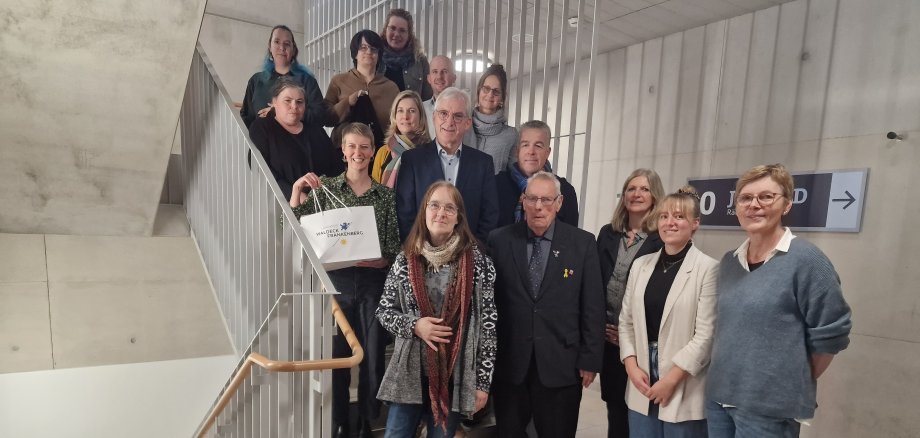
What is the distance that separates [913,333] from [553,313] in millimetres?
2908

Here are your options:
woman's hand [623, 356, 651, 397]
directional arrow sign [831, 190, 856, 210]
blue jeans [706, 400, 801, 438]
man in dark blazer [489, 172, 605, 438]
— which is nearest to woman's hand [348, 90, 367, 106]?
man in dark blazer [489, 172, 605, 438]

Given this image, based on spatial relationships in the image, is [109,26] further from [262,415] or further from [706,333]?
[706,333]

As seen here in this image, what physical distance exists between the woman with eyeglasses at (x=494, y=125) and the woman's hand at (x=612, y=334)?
104cm

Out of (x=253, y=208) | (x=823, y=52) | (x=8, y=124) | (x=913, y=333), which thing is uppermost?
(x=823, y=52)

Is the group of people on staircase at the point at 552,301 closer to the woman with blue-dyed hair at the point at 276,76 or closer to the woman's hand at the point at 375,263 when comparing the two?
the woman's hand at the point at 375,263

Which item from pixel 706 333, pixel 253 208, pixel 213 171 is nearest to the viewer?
pixel 706 333

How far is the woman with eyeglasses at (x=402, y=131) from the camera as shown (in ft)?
8.57

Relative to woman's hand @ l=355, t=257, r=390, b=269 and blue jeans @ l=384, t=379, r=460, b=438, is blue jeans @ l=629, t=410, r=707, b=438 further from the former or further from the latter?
woman's hand @ l=355, t=257, r=390, b=269

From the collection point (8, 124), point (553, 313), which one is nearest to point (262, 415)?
point (553, 313)

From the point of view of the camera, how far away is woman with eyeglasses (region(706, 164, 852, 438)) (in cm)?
163

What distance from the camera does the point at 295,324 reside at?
1.80 metres

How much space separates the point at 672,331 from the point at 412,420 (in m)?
1.12

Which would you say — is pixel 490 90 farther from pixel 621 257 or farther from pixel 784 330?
pixel 784 330

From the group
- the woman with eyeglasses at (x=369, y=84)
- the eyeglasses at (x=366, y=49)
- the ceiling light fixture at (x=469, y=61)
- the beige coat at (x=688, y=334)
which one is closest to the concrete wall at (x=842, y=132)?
the ceiling light fixture at (x=469, y=61)
